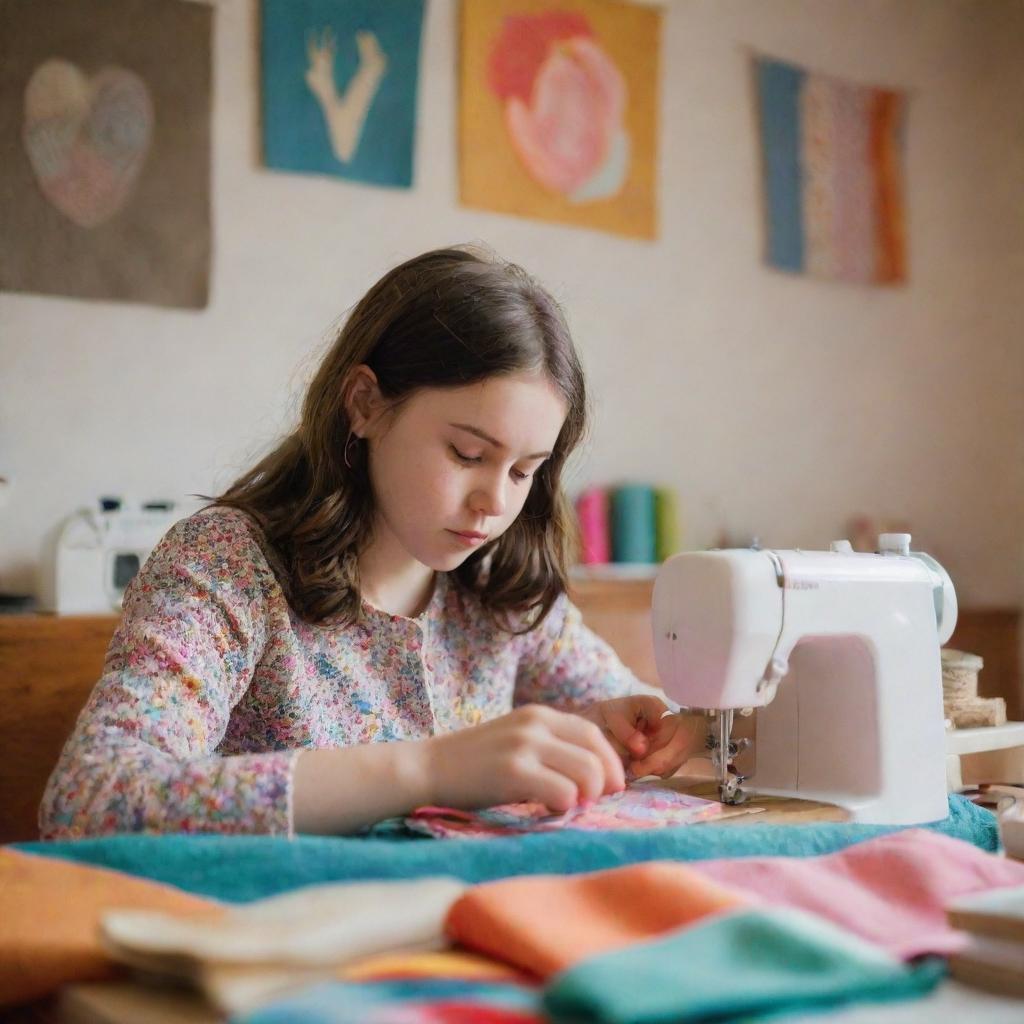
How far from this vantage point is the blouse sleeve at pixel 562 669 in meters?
1.72

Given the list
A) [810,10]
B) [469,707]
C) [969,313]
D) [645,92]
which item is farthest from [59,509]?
[969,313]

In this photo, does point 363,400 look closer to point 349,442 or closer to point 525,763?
point 349,442

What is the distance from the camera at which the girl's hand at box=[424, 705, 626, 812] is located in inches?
40.1

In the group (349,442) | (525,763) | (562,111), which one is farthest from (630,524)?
(525,763)

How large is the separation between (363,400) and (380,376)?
0.04m

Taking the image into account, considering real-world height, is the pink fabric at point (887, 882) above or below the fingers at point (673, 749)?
above

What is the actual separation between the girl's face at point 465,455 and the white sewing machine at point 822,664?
211 millimetres

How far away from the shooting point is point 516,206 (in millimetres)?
3094

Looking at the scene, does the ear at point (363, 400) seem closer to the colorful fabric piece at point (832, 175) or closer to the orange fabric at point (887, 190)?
the colorful fabric piece at point (832, 175)

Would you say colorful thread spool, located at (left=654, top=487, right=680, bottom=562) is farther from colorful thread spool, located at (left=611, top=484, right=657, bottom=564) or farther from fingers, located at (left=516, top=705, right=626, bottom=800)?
fingers, located at (left=516, top=705, right=626, bottom=800)

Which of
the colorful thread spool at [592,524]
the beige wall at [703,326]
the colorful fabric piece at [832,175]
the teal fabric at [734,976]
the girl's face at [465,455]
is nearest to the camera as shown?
the teal fabric at [734,976]

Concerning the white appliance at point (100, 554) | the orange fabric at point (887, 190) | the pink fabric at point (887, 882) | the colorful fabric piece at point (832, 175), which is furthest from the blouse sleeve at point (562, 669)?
the orange fabric at point (887, 190)

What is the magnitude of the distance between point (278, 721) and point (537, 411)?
46 cm

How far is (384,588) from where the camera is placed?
1553 mm
